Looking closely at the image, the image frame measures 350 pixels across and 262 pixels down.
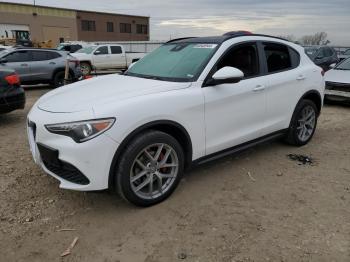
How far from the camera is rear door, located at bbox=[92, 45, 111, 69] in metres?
19.0

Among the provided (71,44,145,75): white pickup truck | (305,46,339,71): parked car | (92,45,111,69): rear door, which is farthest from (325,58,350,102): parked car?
(92,45,111,69): rear door

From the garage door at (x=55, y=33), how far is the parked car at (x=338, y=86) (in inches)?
2073

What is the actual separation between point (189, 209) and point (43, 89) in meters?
11.1

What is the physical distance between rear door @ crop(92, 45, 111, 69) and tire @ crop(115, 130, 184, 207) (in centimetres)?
1607

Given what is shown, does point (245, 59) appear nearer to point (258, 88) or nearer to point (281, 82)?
point (258, 88)

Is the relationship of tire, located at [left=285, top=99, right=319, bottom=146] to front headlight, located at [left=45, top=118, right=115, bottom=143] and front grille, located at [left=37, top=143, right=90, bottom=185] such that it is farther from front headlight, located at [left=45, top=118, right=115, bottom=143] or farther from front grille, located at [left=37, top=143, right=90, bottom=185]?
front grille, located at [left=37, top=143, right=90, bottom=185]

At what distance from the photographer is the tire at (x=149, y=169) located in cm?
343

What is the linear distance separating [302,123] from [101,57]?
15164mm

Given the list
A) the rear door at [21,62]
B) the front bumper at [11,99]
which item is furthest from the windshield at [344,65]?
the rear door at [21,62]

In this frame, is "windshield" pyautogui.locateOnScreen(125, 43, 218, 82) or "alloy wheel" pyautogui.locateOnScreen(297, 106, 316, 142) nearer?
"windshield" pyautogui.locateOnScreen(125, 43, 218, 82)

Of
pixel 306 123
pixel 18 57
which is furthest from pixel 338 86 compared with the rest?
pixel 18 57

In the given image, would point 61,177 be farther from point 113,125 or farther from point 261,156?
point 261,156

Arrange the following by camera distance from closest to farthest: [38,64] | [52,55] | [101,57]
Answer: [38,64] < [52,55] < [101,57]

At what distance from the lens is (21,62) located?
40.5 ft
